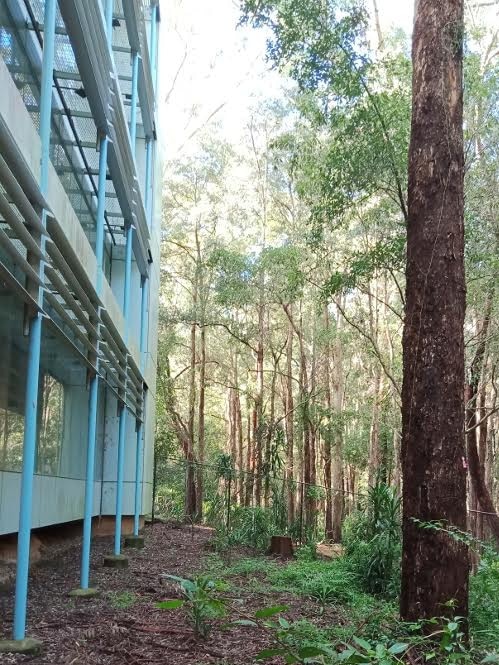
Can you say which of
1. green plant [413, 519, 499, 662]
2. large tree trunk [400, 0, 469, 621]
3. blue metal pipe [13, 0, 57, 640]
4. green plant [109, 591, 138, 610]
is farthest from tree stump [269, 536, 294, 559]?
blue metal pipe [13, 0, 57, 640]

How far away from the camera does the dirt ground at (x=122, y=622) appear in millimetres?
4406

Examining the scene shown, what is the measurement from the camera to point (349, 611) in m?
6.94

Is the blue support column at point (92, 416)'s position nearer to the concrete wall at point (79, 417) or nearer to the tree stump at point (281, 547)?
the concrete wall at point (79, 417)

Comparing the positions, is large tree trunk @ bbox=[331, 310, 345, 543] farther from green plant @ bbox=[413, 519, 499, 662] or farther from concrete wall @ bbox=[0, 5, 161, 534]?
green plant @ bbox=[413, 519, 499, 662]

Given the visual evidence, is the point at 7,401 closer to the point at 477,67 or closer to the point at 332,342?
the point at 477,67

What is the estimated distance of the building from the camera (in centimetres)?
430

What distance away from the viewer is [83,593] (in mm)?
6238

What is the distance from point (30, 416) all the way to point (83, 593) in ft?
8.65

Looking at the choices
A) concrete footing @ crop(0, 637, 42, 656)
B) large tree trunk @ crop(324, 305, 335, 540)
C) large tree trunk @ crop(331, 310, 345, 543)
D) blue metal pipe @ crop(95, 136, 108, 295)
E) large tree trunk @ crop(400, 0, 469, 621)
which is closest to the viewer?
concrete footing @ crop(0, 637, 42, 656)

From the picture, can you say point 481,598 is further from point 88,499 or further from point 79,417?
point 79,417

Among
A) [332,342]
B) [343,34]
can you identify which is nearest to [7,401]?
[343,34]

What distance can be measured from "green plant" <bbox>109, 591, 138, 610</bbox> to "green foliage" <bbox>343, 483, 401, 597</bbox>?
339 cm

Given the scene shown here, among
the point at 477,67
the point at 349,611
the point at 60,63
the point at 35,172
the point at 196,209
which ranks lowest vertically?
the point at 349,611

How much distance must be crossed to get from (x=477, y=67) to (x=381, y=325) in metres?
16.1
